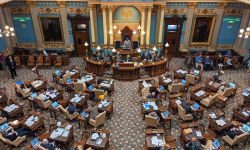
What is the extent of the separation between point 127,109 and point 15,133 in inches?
221

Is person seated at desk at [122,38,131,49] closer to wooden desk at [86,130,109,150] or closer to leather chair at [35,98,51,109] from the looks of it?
leather chair at [35,98,51,109]

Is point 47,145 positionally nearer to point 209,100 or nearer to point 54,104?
point 54,104

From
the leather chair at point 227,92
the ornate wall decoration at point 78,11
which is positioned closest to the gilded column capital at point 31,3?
the ornate wall decoration at point 78,11

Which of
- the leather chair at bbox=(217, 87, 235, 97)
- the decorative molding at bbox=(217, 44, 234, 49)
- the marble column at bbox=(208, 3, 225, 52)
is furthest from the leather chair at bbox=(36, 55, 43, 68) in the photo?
the decorative molding at bbox=(217, 44, 234, 49)

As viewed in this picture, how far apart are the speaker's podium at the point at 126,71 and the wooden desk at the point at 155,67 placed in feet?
2.14

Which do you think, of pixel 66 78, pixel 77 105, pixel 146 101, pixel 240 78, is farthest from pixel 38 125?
pixel 240 78

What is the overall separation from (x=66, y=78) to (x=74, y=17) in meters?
5.59

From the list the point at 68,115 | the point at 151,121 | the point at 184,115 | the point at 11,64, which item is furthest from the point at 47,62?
the point at 184,115

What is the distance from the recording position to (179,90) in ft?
43.3

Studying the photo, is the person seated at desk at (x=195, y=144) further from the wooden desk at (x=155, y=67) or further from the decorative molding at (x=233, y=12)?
the decorative molding at (x=233, y=12)

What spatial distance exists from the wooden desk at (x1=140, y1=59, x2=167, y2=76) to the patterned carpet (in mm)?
1390

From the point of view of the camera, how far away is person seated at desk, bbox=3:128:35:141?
931 centimetres

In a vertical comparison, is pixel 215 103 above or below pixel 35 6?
below

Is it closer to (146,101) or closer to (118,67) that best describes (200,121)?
(146,101)
